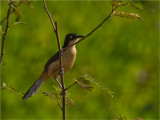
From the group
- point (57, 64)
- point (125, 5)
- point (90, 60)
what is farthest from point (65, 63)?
point (90, 60)

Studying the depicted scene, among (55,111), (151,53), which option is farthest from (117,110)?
(151,53)

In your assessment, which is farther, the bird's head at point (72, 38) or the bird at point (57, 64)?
the bird's head at point (72, 38)

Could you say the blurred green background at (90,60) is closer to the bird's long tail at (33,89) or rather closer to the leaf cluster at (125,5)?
the bird's long tail at (33,89)

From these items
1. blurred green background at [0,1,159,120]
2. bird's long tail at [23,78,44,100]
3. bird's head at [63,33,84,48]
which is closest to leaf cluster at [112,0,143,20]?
bird's head at [63,33,84,48]

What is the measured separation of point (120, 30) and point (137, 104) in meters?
1.94

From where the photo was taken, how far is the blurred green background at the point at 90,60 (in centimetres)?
869

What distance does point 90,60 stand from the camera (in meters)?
9.54

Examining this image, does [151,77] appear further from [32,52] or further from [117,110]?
[32,52]

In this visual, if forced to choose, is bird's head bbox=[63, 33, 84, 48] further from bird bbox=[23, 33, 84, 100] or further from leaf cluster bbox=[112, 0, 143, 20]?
leaf cluster bbox=[112, 0, 143, 20]

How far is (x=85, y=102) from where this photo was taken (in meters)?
8.95

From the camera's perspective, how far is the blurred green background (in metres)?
8.69

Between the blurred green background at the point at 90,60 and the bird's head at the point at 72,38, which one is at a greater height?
the bird's head at the point at 72,38

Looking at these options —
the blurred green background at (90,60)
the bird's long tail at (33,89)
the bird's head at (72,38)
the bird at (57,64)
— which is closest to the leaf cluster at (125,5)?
the bird at (57,64)

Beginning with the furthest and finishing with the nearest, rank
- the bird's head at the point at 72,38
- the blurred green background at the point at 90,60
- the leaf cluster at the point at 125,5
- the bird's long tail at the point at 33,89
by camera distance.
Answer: the blurred green background at the point at 90,60
the bird's head at the point at 72,38
the bird's long tail at the point at 33,89
the leaf cluster at the point at 125,5
